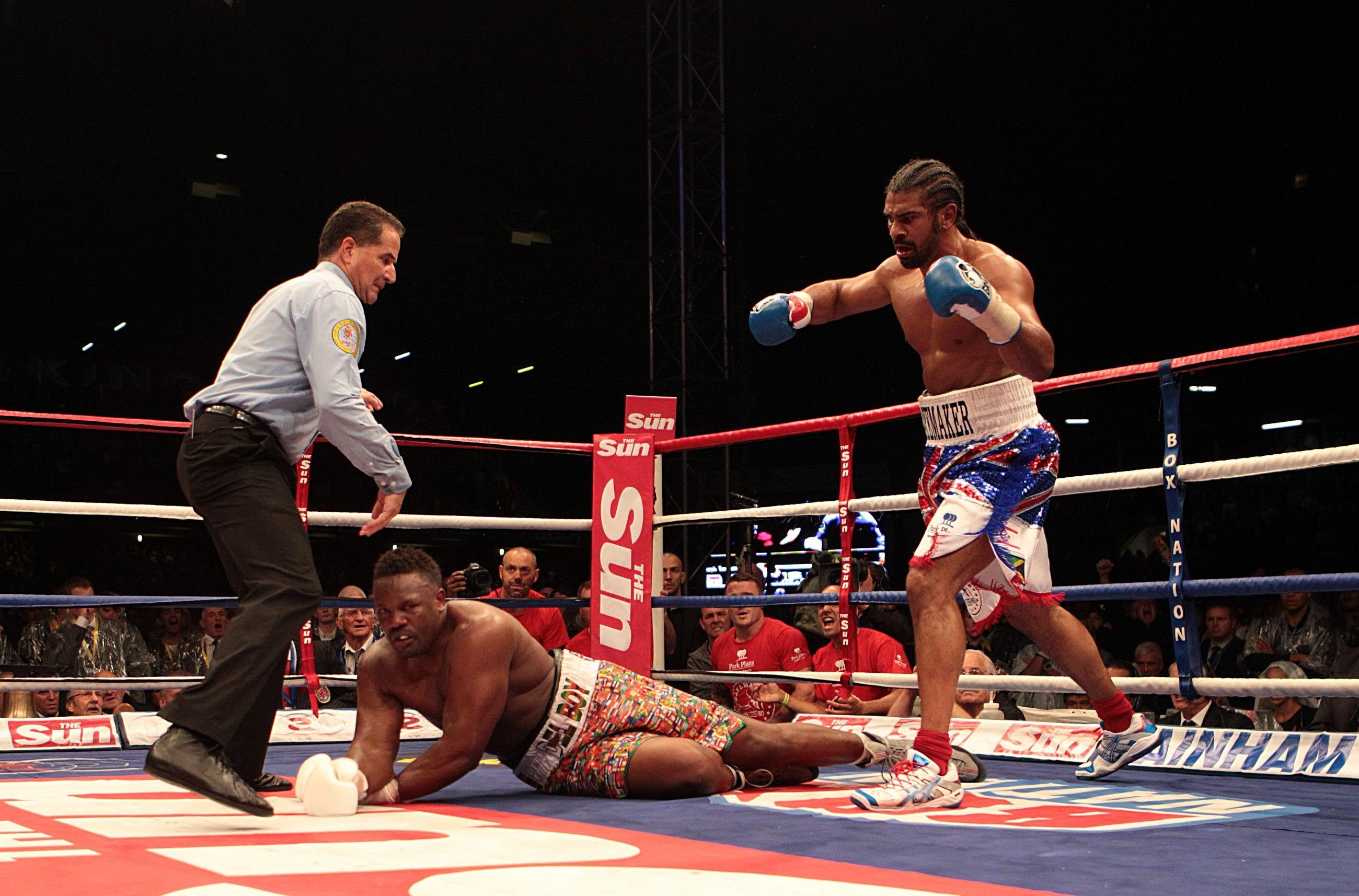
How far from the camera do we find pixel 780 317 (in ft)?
8.14

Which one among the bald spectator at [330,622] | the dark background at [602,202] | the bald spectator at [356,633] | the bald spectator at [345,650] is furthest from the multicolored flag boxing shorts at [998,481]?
the dark background at [602,202]

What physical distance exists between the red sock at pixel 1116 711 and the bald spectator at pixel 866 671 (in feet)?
2.89

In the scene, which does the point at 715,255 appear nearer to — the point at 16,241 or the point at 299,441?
the point at 16,241

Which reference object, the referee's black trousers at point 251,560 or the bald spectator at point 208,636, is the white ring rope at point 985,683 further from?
the bald spectator at point 208,636

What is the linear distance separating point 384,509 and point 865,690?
2321 millimetres

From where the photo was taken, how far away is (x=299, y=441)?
6.89 feet

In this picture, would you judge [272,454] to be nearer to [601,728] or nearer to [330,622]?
[601,728]

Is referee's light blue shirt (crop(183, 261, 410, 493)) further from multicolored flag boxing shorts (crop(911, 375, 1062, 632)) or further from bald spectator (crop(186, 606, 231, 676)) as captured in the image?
bald spectator (crop(186, 606, 231, 676))

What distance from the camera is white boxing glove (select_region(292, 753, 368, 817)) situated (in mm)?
1864

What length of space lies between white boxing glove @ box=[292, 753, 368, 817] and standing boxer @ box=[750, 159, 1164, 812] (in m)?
0.87

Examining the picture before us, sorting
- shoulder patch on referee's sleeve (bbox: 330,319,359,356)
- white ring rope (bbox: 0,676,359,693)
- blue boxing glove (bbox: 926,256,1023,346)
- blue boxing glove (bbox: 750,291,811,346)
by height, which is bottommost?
white ring rope (bbox: 0,676,359,693)

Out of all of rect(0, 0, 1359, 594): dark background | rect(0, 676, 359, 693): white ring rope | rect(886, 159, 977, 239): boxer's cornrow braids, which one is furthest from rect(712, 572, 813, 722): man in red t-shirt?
rect(0, 0, 1359, 594): dark background

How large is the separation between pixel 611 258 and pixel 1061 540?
4817 millimetres

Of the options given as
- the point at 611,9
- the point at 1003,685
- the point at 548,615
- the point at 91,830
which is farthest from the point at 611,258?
the point at 91,830
